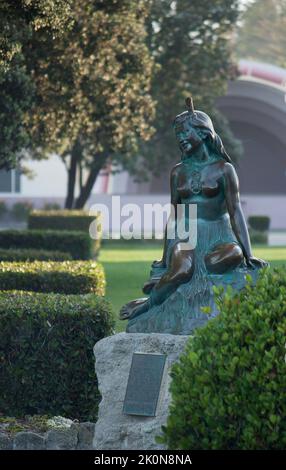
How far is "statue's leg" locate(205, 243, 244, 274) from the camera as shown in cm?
805

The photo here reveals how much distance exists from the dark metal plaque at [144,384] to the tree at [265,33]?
79023 millimetres

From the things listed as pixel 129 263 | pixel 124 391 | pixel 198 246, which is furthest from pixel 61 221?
pixel 124 391

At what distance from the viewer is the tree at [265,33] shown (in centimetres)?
8506

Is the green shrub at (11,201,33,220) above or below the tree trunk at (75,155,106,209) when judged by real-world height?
below

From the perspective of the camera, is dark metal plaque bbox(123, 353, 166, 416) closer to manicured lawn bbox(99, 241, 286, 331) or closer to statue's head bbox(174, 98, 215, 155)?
statue's head bbox(174, 98, 215, 155)

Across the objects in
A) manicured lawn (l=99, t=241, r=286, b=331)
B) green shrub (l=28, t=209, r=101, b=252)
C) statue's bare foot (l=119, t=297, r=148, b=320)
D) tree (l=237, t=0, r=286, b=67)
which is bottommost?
manicured lawn (l=99, t=241, r=286, b=331)

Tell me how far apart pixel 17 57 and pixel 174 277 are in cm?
868

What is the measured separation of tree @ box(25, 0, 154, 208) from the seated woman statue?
27.7 ft

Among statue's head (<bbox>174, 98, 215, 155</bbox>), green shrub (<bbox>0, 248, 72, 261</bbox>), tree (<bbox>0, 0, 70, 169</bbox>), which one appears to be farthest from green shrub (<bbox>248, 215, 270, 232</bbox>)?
statue's head (<bbox>174, 98, 215, 155</bbox>)

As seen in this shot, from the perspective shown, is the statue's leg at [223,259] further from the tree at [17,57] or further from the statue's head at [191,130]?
the tree at [17,57]

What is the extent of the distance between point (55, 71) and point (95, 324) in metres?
9.68

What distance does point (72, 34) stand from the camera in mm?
17562

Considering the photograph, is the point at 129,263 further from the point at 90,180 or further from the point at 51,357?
the point at 51,357

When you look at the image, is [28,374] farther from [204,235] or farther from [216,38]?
[216,38]
